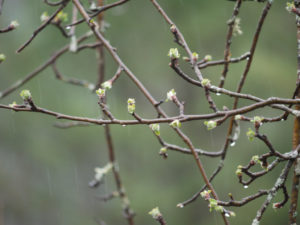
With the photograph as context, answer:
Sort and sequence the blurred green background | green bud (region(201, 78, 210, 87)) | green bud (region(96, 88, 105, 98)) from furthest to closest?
1. the blurred green background
2. green bud (region(96, 88, 105, 98))
3. green bud (region(201, 78, 210, 87))

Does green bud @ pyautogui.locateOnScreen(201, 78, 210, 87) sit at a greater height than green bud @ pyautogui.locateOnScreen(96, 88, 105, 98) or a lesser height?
lesser

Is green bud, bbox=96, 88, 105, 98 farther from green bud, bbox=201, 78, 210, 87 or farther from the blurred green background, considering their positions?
the blurred green background

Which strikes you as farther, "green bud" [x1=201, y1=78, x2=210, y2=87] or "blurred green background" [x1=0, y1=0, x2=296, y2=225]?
"blurred green background" [x1=0, y1=0, x2=296, y2=225]

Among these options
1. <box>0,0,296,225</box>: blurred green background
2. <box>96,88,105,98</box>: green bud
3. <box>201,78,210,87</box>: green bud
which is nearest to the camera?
<box>201,78,210,87</box>: green bud

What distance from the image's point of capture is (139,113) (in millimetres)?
8289

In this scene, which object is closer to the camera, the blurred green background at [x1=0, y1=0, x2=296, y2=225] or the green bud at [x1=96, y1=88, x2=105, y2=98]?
the green bud at [x1=96, y1=88, x2=105, y2=98]

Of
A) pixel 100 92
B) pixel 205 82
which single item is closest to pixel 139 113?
pixel 100 92

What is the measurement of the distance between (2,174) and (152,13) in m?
3.92

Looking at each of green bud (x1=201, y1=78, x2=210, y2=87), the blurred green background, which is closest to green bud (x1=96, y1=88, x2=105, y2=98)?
green bud (x1=201, y1=78, x2=210, y2=87)

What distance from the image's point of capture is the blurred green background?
6.81 m

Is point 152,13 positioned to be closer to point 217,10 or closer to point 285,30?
point 217,10

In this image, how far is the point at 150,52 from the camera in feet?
26.0

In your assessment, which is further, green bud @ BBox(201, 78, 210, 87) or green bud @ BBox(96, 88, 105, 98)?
green bud @ BBox(96, 88, 105, 98)

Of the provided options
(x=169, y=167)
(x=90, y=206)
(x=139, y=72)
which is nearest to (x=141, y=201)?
(x=169, y=167)
